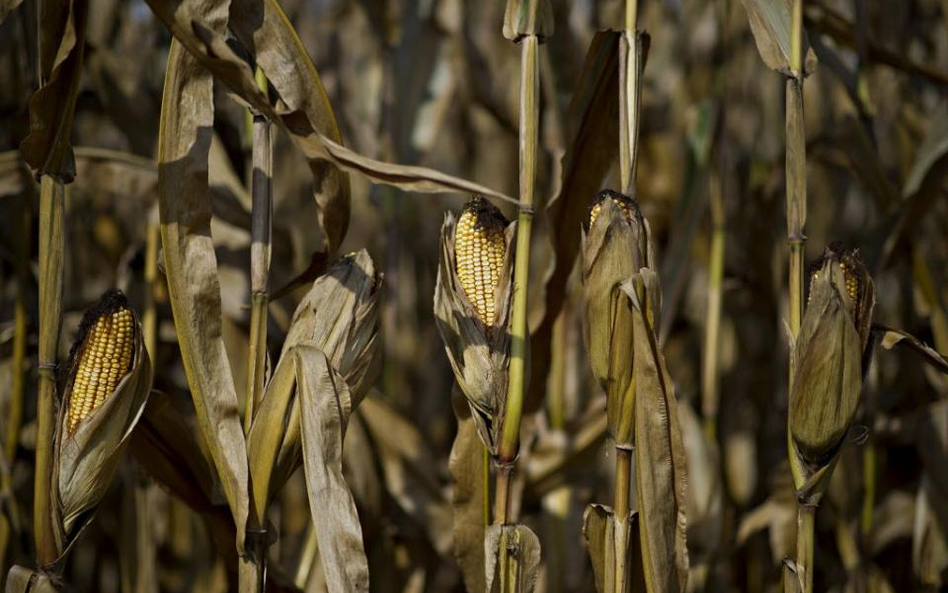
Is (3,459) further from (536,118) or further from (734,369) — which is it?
(734,369)

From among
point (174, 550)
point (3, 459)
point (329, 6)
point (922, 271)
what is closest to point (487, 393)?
point (3, 459)

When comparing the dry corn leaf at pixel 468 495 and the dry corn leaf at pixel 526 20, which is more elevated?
the dry corn leaf at pixel 526 20

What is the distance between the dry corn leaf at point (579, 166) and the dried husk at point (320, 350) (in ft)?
1.22

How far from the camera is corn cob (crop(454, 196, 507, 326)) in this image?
4.06ft

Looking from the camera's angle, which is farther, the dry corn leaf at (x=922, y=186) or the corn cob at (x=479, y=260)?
the dry corn leaf at (x=922, y=186)

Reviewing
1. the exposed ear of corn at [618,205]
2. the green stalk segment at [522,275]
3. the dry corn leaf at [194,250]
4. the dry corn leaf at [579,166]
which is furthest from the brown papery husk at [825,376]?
the dry corn leaf at [194,250]

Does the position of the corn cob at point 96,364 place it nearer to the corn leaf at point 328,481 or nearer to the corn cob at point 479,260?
the corn leaf at point 328,481

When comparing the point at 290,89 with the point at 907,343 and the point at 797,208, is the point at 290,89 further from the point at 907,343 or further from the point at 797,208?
the point at 907,343

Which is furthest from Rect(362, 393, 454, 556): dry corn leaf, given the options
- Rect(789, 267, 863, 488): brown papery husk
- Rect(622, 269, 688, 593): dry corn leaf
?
Rect(789, 267, 863, 488): brown papery husk

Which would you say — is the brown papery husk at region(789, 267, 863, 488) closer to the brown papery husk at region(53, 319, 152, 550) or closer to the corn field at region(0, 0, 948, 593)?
the corn field at region(0, 0, 948, 593)

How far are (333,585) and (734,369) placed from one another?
1683 millimetres

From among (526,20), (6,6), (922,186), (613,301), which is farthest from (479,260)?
(922,186)

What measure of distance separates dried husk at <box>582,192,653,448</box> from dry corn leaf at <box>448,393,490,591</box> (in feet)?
0.76

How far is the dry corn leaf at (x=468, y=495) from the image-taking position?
4.79 feet
